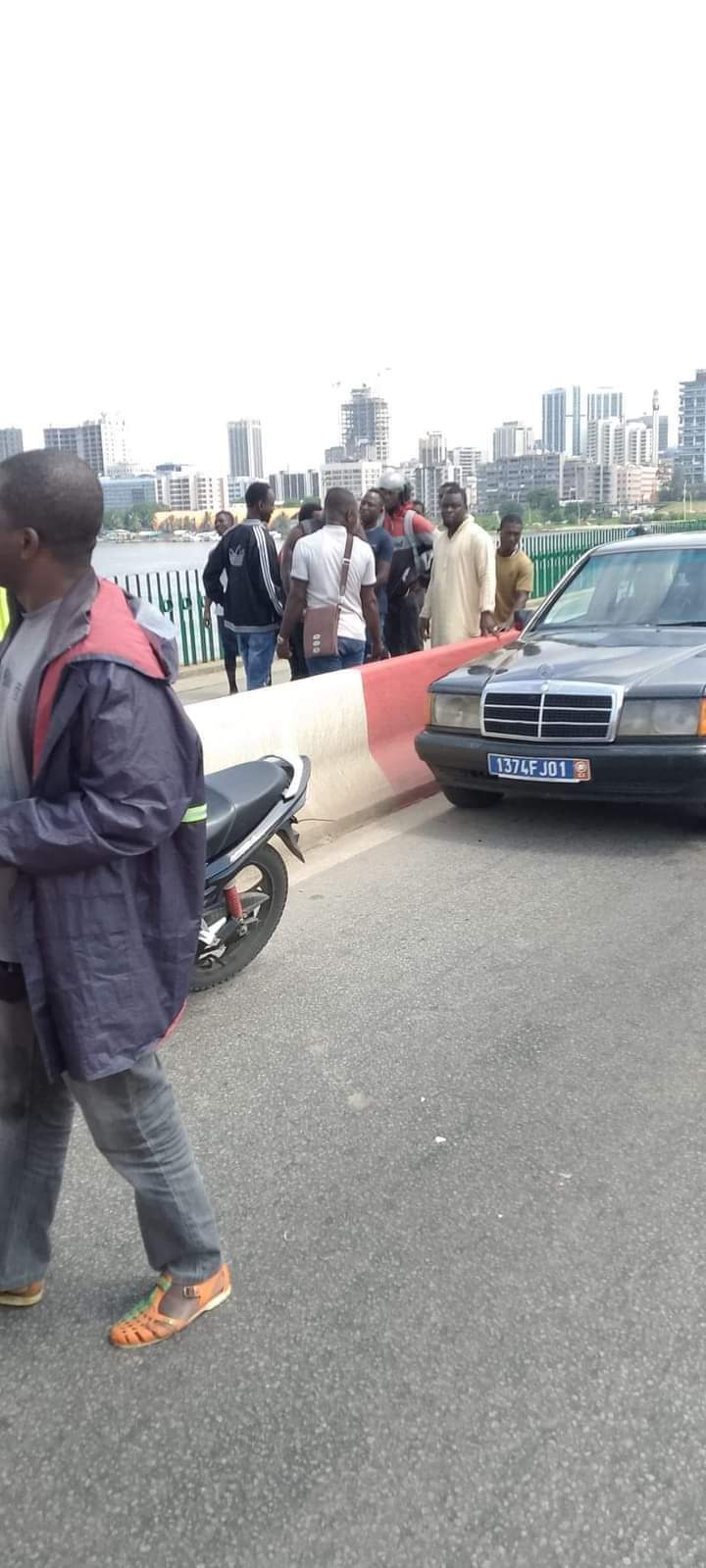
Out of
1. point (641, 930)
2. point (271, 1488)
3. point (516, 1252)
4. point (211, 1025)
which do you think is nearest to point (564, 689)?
point (641, 930)

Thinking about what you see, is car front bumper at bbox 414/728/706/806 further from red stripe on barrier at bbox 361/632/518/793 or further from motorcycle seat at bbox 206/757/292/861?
motorcycle seat at bbox 206/757/292/861

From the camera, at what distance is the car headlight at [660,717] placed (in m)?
6.23

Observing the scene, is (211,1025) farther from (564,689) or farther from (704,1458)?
(564,689)

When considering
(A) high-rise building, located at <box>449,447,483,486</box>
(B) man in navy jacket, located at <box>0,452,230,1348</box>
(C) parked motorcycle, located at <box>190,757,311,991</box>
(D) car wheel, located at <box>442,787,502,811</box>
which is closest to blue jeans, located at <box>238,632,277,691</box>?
(D) car wheel, located at <box>442,787,502,811</box>

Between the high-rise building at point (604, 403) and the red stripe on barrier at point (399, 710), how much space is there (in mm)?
59280

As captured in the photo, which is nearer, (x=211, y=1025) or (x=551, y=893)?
(x=211, y=1025)

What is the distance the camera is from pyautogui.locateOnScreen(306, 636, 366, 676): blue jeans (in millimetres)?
8070

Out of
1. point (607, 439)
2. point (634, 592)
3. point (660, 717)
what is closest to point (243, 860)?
point (660, 717)

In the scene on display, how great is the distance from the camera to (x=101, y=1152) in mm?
2650

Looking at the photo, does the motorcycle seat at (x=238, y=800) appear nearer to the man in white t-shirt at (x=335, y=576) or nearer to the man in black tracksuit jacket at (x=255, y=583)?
the man in white t-shirt at (x=335, y=576)

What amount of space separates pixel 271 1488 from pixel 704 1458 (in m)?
0.80

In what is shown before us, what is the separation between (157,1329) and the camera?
106 inches

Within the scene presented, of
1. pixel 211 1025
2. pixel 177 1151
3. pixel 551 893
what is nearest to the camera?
pixel 177 1151

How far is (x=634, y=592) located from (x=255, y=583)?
2.89m
